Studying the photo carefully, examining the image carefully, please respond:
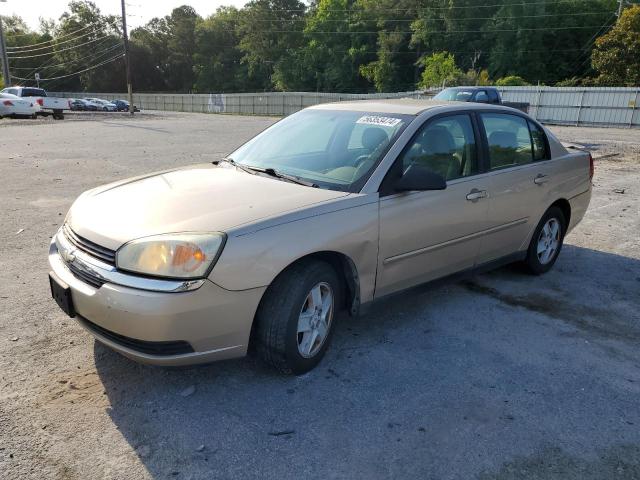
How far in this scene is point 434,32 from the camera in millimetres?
59188

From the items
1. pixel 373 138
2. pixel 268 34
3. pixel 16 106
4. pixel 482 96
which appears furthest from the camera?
pixel 268 34

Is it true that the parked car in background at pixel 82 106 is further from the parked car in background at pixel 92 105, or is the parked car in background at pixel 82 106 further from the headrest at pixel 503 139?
the headrest at pixel 503 139

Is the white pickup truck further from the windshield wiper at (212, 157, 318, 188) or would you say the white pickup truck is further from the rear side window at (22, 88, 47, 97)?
the windshield wiper at (212, 157, 318, 188)

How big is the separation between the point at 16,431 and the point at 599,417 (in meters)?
3.11

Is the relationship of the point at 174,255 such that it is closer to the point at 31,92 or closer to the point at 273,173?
the point at 273,173

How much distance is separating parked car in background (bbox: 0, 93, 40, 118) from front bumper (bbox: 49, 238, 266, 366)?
96.5 feet

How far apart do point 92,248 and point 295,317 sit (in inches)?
47.3

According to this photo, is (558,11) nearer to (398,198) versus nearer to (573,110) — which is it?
(573,110)

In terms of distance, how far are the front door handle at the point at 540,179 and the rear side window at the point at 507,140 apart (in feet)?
0.54

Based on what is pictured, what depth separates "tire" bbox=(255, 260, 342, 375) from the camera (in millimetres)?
3070

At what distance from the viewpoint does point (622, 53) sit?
3653 centimetres

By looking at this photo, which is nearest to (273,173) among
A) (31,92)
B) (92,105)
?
(31,92)

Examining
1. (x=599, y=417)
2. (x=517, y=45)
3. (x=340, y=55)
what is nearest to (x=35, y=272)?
(x=599, y=417)

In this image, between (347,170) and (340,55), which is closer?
(347,170)
